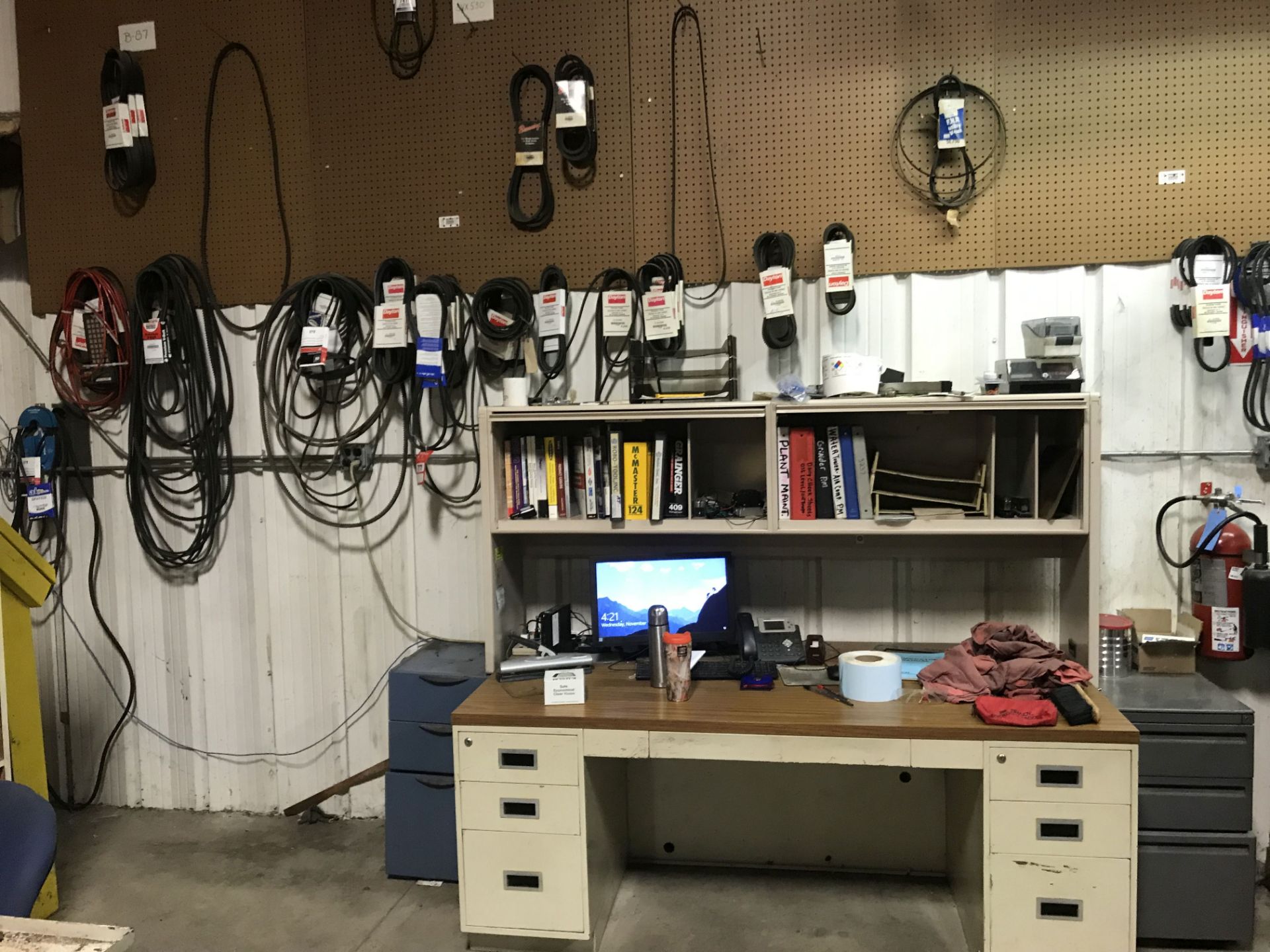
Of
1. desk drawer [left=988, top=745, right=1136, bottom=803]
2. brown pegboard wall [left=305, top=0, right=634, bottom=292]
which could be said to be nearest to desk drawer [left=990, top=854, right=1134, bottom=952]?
desk drawer [left=988, top=745, right=1136, bottom=803]

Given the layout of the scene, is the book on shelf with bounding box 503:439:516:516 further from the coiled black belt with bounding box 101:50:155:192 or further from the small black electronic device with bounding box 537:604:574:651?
the coiled black belt with bounding box 101:50:155:192

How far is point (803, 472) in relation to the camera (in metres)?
2.68

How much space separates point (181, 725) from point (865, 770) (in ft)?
8.41

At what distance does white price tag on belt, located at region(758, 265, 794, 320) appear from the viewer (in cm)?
287

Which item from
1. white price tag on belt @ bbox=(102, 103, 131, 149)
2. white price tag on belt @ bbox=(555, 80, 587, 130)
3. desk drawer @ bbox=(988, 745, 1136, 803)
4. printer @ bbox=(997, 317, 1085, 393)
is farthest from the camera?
white price tag on belt @ bbox=(102, 103, 131, 149)

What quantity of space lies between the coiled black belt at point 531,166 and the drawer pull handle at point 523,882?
2058mm

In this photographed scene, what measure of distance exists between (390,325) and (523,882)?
1815 millimetres

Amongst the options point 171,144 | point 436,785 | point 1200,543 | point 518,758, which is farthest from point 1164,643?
point 171,144

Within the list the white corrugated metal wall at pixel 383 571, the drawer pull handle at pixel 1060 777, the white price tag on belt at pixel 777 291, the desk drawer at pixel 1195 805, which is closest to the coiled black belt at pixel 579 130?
the white corrugated metal wall at pixel 383 571

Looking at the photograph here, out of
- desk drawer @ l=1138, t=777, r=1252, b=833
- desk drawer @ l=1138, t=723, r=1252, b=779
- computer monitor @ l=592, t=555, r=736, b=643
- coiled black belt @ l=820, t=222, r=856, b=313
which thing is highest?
coiled black belt @ l=820, t=222, r=856, b=313

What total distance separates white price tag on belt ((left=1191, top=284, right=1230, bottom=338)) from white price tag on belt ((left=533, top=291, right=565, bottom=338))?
193cm

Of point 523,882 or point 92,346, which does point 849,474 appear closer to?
point 523,882

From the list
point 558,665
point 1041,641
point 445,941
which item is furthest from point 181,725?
point 1041,641

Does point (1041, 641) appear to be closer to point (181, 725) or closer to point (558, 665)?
point (558, 665)
